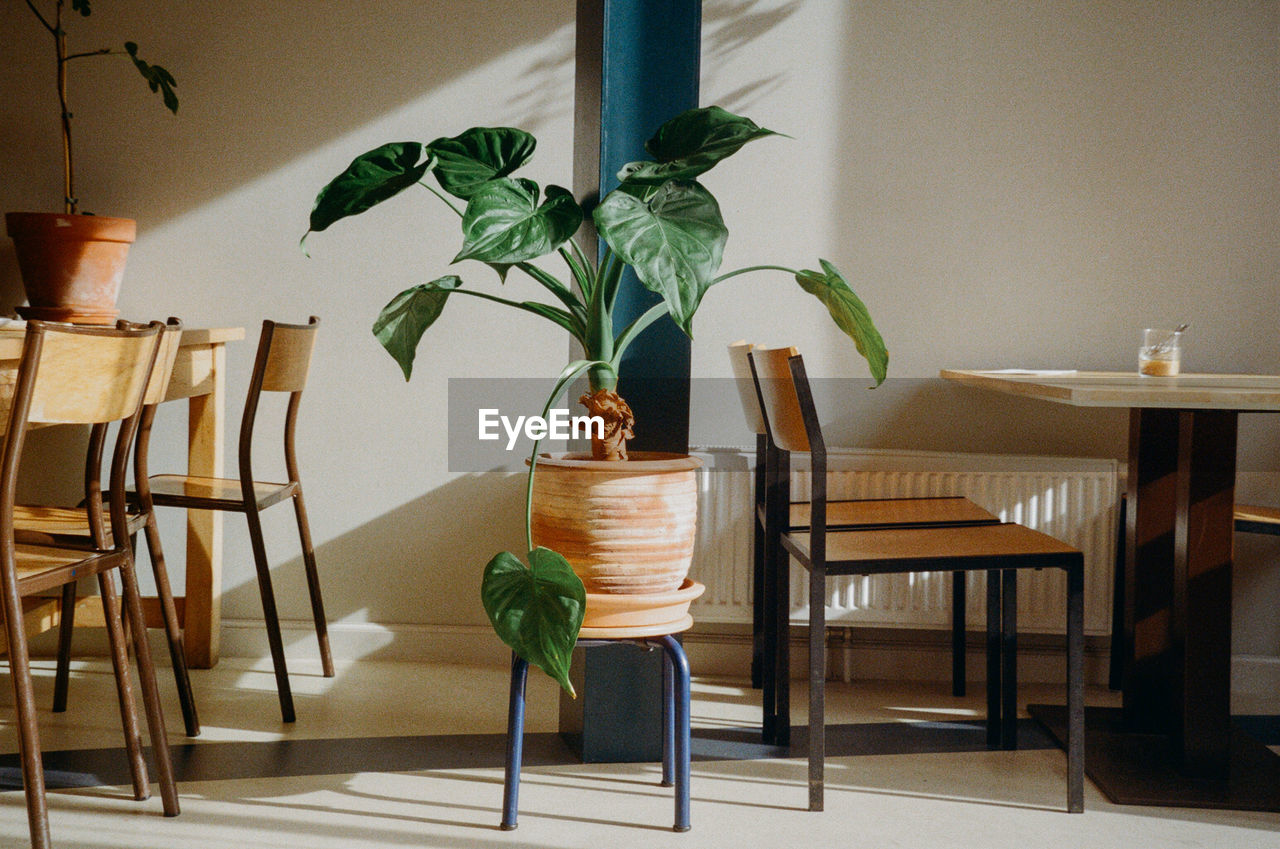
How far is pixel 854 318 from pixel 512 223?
0.60 m

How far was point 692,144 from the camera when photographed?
1.71 meters

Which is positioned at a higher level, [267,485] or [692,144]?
[692,144]

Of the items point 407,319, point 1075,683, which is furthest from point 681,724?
point 407,319

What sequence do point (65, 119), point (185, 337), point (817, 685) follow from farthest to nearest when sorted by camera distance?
point (65, 119) → point (185, 337) → point (817, 685)

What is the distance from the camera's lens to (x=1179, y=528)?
2.04m

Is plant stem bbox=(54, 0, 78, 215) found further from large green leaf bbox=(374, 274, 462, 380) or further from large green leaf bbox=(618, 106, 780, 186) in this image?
large green leaf bbox=(618, 106, 780, 186)

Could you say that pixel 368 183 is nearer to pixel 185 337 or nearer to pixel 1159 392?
pixel 185 337

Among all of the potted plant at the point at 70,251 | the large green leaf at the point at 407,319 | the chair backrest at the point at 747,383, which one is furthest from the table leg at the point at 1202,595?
the potted plant at the point at 70,251

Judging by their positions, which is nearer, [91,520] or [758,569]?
[91,520]

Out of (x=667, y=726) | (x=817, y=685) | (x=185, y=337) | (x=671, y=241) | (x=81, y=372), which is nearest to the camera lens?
(x=671, y=241)

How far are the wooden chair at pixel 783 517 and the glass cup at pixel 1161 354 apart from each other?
20.1 inches

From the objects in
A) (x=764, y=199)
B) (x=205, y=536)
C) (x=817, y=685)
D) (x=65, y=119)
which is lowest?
(x=817, y=685)

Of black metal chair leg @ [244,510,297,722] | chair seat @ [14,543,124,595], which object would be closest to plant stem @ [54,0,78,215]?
black metal chair leg @ [244,510,297,722]

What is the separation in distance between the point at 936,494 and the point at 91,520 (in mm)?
1872
